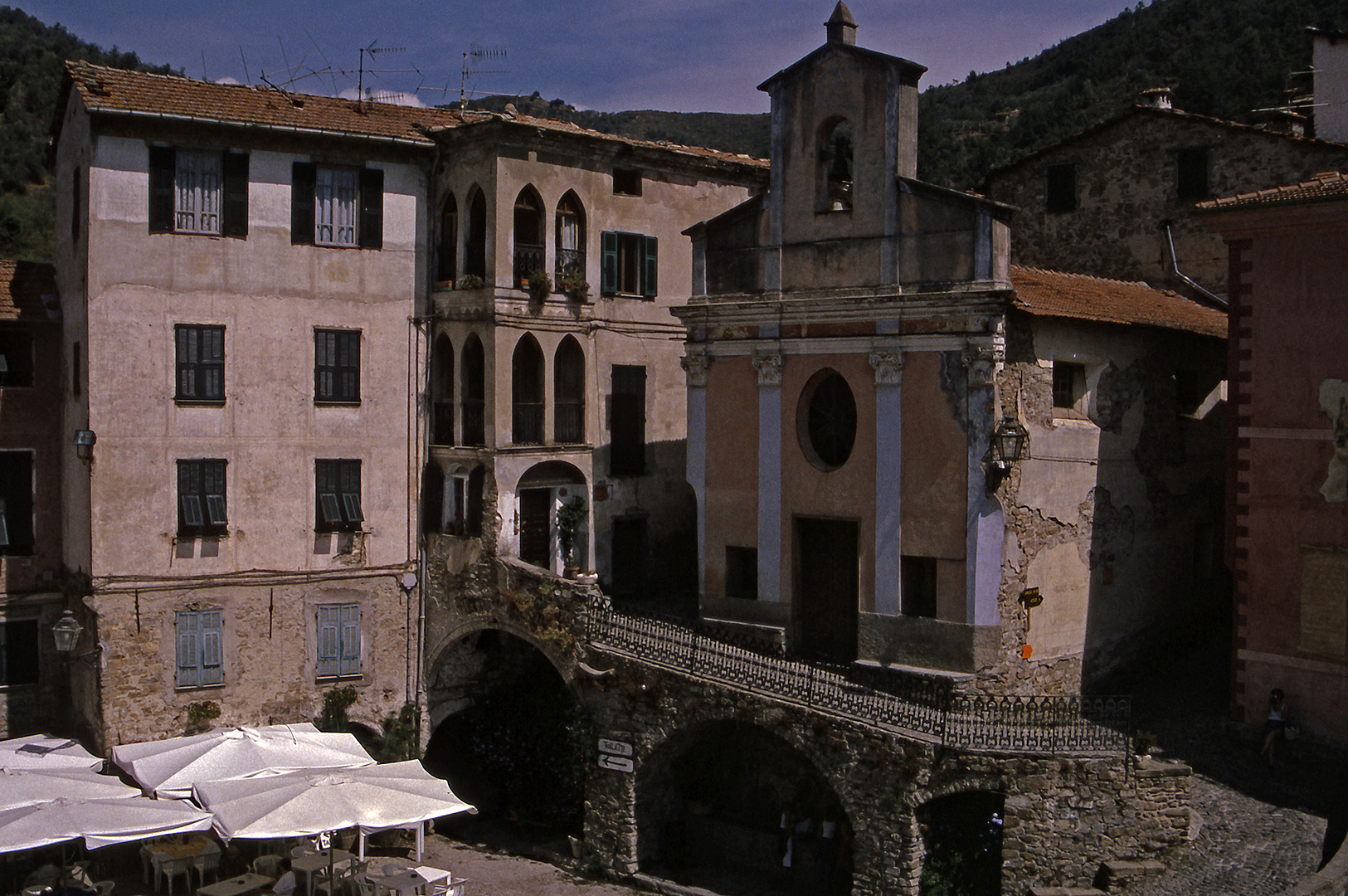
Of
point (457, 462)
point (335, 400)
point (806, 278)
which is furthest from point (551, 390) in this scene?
point (806, 278)

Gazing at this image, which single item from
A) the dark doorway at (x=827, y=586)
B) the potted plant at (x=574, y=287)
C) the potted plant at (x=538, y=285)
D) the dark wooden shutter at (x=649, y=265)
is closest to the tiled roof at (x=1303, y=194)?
the dark doorway at (x=827, y=586)

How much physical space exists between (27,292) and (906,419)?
18.6 metres

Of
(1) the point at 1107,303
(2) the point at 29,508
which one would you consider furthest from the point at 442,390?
(1) the point at 1107,303

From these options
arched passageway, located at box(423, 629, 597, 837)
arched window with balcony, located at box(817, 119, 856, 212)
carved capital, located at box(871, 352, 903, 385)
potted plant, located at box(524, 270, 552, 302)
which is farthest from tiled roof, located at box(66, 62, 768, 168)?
arched passageway, located at box(423, 629, 597, 837)

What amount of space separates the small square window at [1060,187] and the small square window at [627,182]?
11.5 meters

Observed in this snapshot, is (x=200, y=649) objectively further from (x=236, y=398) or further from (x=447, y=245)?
(x=447, y=245)

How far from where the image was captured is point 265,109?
2469 cm

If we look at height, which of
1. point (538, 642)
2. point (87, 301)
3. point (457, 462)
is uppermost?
point (87, 301)

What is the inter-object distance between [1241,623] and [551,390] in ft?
46.2

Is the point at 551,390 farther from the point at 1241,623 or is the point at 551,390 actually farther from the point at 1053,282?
the point at 1241,623

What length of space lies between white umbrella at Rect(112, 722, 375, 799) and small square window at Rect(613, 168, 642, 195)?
1331 cm

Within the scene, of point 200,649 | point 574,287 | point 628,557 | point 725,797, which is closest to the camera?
point 725,797

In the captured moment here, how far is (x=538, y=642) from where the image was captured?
23781mm

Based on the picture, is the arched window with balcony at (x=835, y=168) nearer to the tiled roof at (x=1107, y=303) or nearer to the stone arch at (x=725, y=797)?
the tiled roof at (x=1107, y=303)
